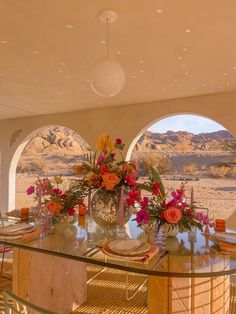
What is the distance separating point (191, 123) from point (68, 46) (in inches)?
248

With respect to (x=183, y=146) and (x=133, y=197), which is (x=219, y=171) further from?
(x=133, y=197)

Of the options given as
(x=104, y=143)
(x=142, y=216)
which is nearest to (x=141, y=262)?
(x=142, y=216)

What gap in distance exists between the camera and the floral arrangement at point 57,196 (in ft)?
6.46

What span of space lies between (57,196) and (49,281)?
31.0 inches

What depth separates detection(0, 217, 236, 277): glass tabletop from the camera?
4.05 feet

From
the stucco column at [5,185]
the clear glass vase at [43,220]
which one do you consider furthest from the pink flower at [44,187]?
the stucco column at [5,185]

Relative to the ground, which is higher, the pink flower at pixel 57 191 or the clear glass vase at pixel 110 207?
Answer: the pink flower at pixel 57 191

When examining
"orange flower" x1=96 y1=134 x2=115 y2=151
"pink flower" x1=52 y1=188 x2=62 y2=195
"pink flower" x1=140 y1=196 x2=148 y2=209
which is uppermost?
"orange flower" x1=96 y1=134 x2=115 y2=151

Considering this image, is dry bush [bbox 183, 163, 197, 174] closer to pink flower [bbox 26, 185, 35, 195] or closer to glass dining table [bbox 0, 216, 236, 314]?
glass dining table [bbox 0, 216, 236, 314]

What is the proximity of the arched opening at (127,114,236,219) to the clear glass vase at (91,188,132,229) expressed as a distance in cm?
412

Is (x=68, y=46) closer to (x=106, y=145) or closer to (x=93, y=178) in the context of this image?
(x=106, y=145)

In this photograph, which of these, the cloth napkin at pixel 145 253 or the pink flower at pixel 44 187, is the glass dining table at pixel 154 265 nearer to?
the cloth napkin at pixel 145 253

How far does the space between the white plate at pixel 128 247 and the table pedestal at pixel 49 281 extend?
2.86ft

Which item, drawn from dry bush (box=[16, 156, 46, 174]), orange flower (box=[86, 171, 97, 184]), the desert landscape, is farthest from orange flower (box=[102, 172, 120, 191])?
dry bush (box=[16, 156, 46, 174])
